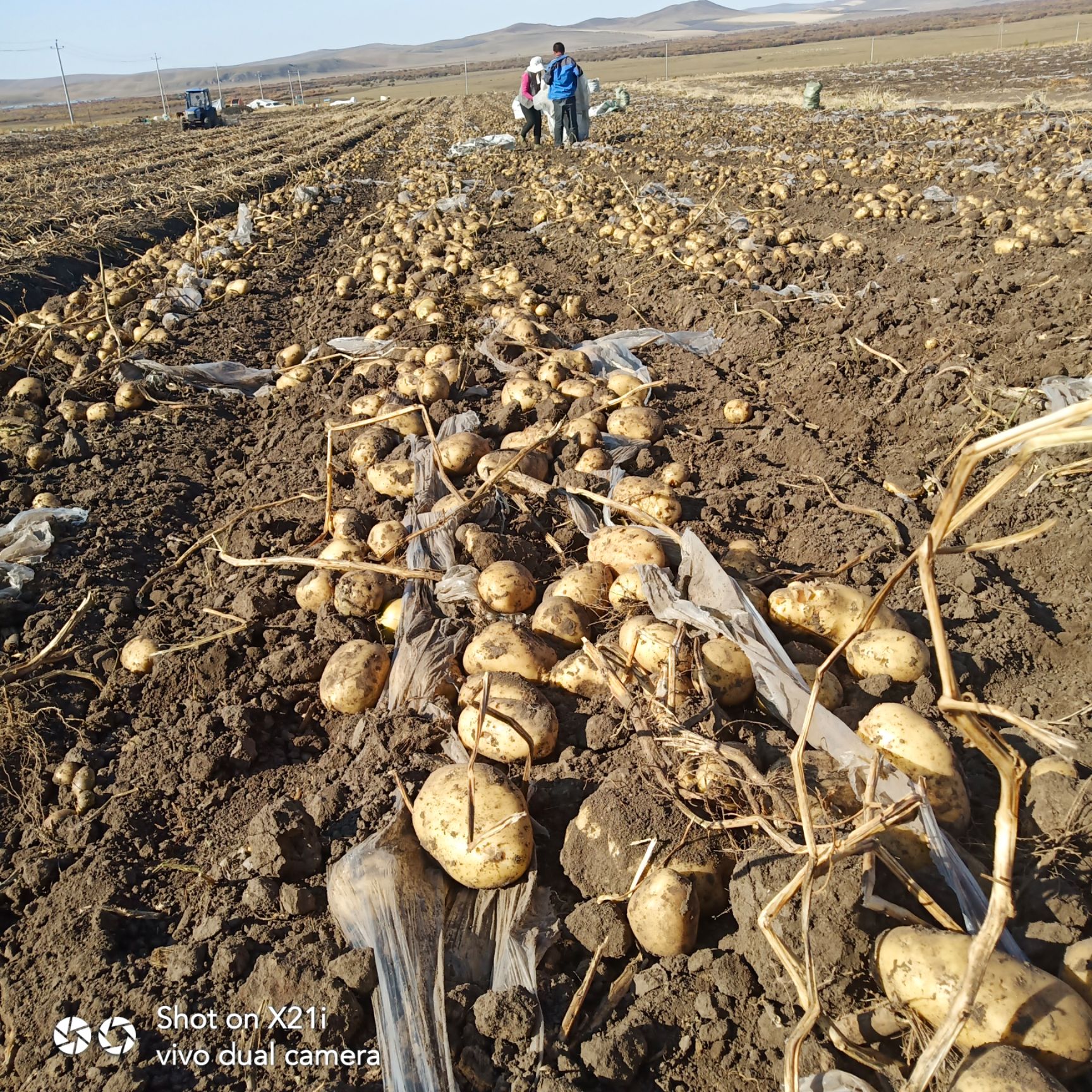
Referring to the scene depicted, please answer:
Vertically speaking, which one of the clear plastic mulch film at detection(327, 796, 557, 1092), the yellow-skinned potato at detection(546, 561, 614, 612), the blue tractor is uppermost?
the blue tractor

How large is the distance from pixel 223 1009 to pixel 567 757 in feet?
3.65

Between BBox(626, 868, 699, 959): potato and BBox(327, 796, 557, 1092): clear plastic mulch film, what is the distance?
25 centimetres

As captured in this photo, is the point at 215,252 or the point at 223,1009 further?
the point at 215,252

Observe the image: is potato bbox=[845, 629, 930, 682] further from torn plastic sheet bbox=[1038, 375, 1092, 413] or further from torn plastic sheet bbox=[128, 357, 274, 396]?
torn plastic sheet bbox=[128, 357, 274, 396]

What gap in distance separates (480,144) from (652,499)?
56.0ft

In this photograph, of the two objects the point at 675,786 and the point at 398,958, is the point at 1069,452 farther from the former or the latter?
the point at 398,958

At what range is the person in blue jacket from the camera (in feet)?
50.9

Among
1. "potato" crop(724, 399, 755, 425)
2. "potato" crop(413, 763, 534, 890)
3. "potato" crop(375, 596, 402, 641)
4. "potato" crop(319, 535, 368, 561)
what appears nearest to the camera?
"potato" crop(413, 763, 534, 890)

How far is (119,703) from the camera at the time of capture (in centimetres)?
290

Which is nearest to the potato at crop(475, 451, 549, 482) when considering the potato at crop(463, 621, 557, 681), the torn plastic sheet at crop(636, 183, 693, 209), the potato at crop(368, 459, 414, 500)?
the potato at crop(368, 459, 414, 500)

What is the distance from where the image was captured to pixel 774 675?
242 cm

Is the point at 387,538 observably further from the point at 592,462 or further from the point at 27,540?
the point at 27,540

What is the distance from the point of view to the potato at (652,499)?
3.40 metres

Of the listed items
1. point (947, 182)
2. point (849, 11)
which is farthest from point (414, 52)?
point (947, 182)
